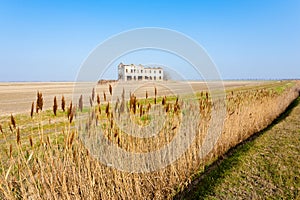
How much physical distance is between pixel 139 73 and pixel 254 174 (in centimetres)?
259

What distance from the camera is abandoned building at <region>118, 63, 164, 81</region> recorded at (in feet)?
9.43

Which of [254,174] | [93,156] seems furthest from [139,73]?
[254,174]

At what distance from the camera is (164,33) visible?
2654 mm

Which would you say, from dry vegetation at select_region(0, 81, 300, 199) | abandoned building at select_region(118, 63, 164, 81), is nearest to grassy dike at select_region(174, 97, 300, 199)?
dry vegetation at select_region(0, 81, 300, 199)

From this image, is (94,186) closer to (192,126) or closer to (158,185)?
(158,185)

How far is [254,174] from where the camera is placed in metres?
3.69

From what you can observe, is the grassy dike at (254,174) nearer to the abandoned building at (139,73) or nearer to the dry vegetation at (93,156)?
the dry vegetation at (93,156)

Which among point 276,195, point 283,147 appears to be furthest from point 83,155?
point 283,147

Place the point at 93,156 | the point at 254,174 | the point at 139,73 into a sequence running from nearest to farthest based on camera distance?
the point at 93,156 < the point at 139,73 < the point at 254,174

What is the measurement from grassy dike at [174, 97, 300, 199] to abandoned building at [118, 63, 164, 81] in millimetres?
1749

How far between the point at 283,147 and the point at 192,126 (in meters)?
2.68

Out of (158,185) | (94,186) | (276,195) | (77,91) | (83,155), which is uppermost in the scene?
(77,91)

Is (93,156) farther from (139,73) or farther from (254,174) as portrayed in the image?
(254,174)

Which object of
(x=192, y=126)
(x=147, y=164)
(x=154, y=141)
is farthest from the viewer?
(x=192, y=126)
